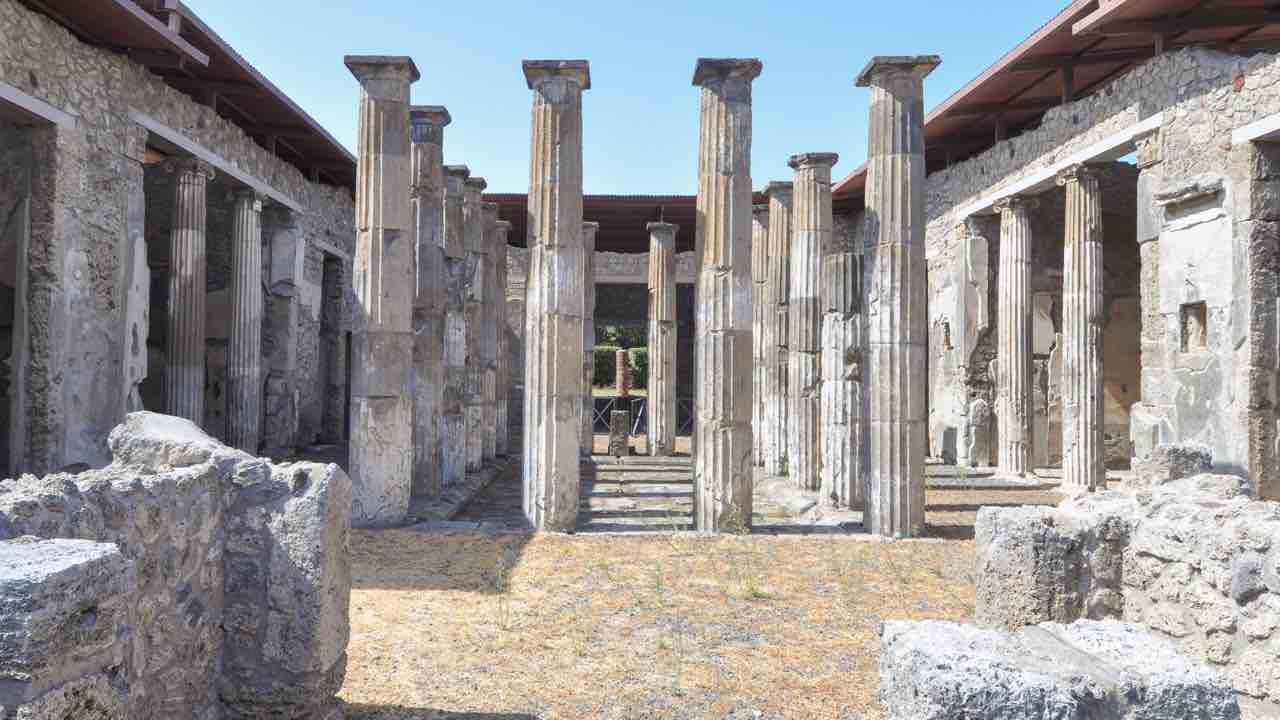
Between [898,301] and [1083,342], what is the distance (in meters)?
5.38

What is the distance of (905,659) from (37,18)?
10.6m

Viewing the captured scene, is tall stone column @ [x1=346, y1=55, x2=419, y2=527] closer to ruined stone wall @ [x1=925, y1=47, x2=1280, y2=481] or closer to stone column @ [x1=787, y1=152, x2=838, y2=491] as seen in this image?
stone column @ [x1=787, y1=152, x2=838, y2=491]

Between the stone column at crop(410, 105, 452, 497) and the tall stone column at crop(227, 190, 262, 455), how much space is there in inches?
163

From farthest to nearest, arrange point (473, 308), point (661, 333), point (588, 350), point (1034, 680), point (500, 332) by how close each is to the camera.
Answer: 1. point (588, 350)
2. point (661, 333)
3. point (500, 332)
4. point (473, 308)
5. point (1034, 680)

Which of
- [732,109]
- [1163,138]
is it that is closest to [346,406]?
[732,109]

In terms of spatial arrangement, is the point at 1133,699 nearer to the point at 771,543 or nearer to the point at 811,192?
the point at 771,543

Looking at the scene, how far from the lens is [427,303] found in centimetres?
1221

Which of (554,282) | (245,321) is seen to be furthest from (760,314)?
(245,321)

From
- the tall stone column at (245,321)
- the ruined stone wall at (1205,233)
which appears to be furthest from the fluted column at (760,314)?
the tall stone column at (245,321)

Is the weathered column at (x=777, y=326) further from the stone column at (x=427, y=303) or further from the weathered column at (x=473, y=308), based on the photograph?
the stone column at (x=427, y=303)

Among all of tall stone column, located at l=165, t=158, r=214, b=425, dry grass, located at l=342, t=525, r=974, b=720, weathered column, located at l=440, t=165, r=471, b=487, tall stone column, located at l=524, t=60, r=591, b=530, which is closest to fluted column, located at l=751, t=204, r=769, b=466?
weathered column, located at l=440, t=165, r=471, b=487

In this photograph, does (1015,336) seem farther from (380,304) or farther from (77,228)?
(77,228)

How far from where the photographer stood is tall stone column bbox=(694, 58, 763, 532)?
9.74m

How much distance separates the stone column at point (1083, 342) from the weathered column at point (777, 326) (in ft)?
15.0
